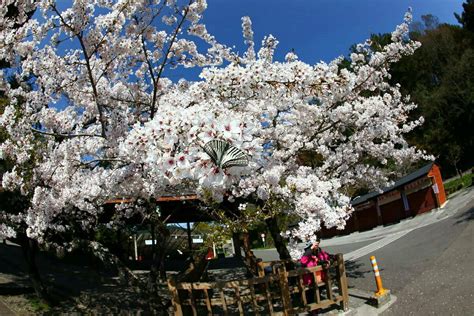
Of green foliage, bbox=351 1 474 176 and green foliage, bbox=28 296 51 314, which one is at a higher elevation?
green foliage, bbox=351 1 474 176

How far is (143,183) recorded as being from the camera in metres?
5.73

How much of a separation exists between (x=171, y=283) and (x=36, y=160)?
3.29 m

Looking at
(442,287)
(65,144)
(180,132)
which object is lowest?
(442,287)

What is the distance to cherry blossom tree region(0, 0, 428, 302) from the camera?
456 centimetres

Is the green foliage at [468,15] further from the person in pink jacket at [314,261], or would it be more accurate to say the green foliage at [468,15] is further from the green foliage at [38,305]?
the green foliage at [38,305]

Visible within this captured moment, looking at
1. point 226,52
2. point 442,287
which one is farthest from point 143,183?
point 442,287

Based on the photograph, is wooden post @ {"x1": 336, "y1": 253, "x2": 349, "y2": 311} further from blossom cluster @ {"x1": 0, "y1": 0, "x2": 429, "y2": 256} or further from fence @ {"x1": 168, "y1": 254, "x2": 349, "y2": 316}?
blossom cluster @ {"x1": 0, "y1": 0, "x2": 429, "y2": 256}

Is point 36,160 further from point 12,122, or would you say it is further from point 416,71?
point 416,71

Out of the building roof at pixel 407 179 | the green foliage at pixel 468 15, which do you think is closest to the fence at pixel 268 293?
the building roof at pixel 407 179

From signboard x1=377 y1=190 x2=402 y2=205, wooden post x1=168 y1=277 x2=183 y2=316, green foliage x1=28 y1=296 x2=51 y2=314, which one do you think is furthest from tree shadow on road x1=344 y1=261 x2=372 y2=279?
signboard x1=377 y1=190 x2=402 y2=205

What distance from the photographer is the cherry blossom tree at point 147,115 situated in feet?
15.0

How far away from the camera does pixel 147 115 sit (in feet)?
24.9

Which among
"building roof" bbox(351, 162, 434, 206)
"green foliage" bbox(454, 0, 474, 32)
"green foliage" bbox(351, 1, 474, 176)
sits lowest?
"building roof" bbox(351, 162, 434, 206)

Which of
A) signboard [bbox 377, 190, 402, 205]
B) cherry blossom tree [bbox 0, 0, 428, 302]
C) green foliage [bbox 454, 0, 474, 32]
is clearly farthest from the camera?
green foliage [bbox 454, 0, 474, 32]
